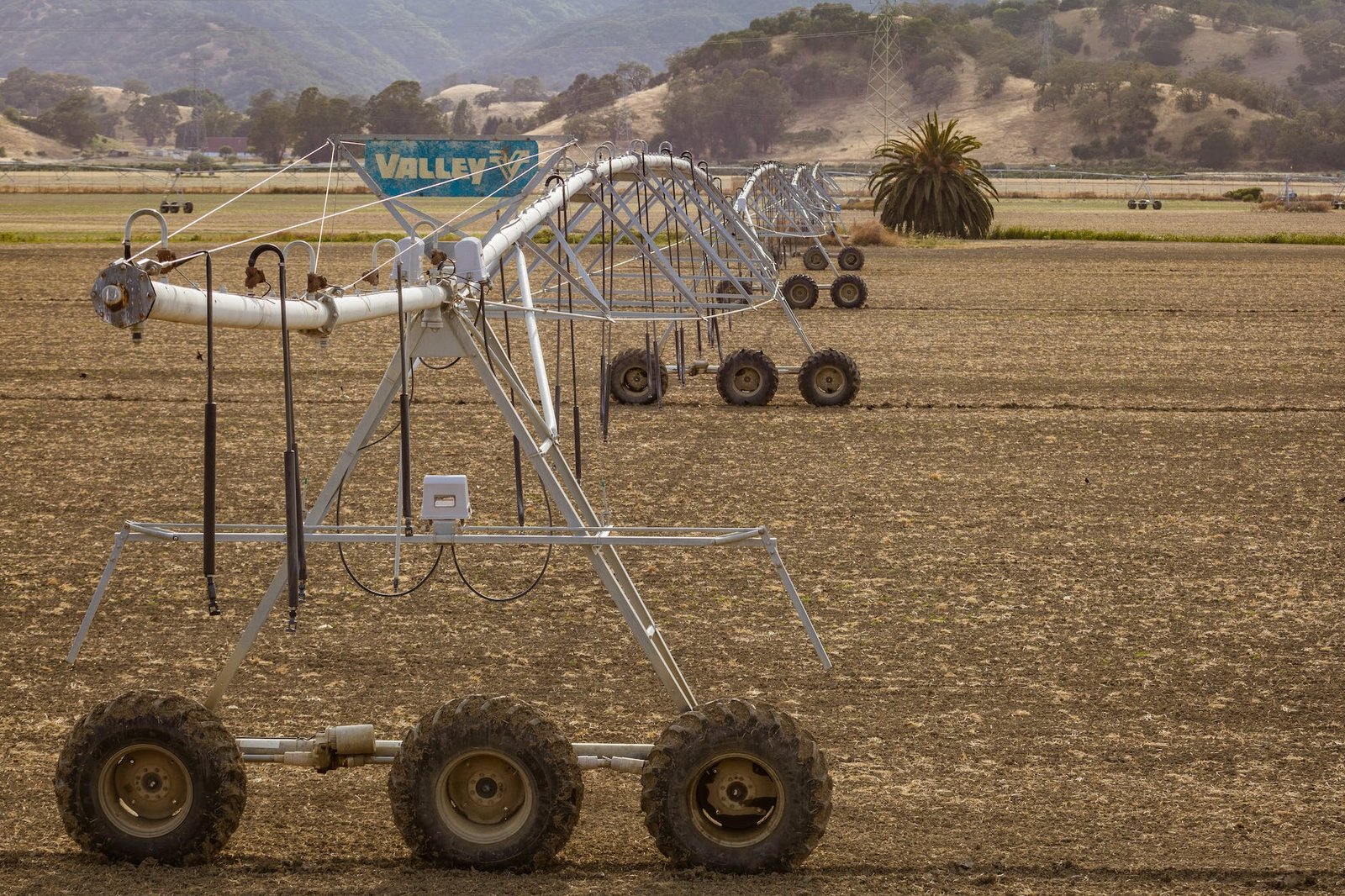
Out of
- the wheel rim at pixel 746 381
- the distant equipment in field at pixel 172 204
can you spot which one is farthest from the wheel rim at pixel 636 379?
the distant equipment in field at pixel 172 204

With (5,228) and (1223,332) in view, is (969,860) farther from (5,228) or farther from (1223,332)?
(5,228)

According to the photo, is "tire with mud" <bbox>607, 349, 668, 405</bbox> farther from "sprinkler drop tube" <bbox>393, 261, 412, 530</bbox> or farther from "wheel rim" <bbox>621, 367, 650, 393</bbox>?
"sprinkler drop tube" <bbox>393, 261, 412, 530</bbox>

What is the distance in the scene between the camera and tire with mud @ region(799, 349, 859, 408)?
64.6ft

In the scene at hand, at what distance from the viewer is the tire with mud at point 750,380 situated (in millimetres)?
19703

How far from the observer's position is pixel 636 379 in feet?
65.2

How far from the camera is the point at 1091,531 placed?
516 inches

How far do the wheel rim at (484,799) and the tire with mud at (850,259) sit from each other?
108 feet

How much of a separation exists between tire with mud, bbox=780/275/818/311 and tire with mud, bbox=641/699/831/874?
84.4ft

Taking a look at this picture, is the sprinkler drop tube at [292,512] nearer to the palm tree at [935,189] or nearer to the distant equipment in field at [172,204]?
the distant equipment in field at [172,204]

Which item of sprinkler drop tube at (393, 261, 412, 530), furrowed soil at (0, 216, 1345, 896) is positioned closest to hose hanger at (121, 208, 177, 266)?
sprinkler drop tube at (393, 261, 412, 530)

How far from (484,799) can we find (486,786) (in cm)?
7

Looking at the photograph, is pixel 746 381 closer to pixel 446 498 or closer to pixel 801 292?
pixel 801 292

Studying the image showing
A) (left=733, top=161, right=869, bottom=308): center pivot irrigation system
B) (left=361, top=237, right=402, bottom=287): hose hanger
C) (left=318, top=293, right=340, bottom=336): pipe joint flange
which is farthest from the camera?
(left=733, top=161, right=869, bottom=308): center pivot irrigation system

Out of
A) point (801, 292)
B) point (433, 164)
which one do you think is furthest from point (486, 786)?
point (801, 292)
